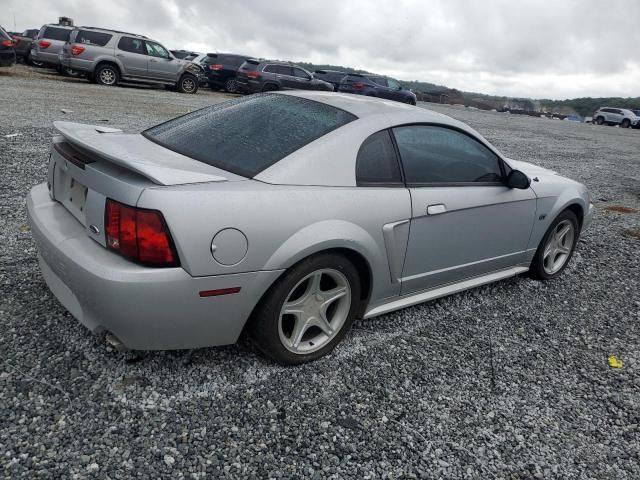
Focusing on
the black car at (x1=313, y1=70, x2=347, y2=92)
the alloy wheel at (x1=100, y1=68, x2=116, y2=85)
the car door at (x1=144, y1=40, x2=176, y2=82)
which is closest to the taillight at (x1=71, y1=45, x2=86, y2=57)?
the alloy wheel at (x1=100, y1=68, x2=116, y2=85)

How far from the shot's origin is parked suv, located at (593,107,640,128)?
3681 centimetres

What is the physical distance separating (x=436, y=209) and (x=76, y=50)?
16.3m

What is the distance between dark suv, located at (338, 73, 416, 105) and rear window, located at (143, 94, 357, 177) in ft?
64.9

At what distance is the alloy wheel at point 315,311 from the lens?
8.78ft

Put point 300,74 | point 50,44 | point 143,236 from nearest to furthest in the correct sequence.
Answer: point 143,236 < point 50,44 < point 300,74

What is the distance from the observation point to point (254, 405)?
7.98ft

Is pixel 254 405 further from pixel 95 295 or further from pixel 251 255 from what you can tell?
pixel 95 295

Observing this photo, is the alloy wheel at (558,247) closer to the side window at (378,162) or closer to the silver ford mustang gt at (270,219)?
the silver ford mustang gt at (270,219)

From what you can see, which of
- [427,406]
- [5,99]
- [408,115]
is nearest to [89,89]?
[5,99]

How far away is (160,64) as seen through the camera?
57.1ft

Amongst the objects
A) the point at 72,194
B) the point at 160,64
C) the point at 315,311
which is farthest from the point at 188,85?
the point at 315,311

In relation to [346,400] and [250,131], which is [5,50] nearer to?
[250,131]

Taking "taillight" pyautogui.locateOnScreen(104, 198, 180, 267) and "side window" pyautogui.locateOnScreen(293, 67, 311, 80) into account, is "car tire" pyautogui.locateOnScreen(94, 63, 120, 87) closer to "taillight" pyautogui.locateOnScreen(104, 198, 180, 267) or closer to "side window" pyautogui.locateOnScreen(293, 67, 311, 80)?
"side window" pyautogui.locateOnScreen(293, 67, 311, 80)

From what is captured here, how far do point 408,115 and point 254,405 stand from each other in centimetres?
192
